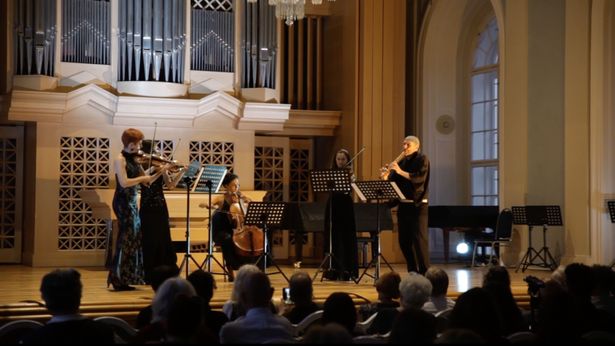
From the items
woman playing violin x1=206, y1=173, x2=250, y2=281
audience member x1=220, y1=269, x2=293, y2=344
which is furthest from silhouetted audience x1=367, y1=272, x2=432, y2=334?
woman playing violin x1=206, y1=173, x2=250, y2=281

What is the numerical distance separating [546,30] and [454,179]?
361 cm

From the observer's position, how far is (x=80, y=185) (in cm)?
1264

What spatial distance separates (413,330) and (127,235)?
5.27 metres

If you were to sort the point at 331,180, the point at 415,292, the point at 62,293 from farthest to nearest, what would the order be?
the point at 331,180 < the point at 415,292 < the point at 62,293

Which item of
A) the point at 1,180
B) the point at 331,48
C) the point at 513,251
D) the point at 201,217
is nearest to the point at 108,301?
the point at 201,217

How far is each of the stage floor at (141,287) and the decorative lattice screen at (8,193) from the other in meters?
0.60

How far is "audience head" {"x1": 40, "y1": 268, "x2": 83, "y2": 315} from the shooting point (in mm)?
4359

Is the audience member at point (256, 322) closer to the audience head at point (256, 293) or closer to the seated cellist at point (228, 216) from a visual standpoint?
the audience head at point (256, 293)

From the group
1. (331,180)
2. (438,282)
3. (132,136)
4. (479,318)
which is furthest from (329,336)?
(331,180)

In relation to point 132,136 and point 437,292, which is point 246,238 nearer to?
point 132,136

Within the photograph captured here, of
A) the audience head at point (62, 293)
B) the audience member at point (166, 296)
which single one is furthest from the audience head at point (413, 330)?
the audience head at point (62, 293)

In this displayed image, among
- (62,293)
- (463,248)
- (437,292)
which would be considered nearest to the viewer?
(62,293)

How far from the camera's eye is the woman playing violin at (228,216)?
1002 centimetres

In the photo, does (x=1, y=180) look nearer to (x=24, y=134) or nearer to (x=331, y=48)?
(x=24, y=134)
